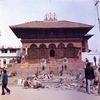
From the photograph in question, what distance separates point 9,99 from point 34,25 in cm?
781

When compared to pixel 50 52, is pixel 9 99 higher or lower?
lower

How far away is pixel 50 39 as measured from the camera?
11.9m

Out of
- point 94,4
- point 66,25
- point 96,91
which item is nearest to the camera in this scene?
point 94,4

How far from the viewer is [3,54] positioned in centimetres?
1614

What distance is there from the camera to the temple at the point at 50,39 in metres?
11.6

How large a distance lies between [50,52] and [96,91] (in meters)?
7.42

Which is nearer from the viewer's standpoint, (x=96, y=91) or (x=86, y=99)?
(x=86, y=99)

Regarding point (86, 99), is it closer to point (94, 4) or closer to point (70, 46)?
point (94, 4)

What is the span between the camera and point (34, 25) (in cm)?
1159

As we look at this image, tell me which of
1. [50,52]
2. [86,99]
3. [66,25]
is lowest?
[86,99]

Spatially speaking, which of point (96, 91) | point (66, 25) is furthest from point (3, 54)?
point (96, 91)

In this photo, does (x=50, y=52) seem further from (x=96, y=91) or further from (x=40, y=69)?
(x=96, y=91)

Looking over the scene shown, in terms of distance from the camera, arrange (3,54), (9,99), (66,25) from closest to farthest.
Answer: (9,99)
(66,25)
(3,54)

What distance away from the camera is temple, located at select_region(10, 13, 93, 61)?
11555mm
